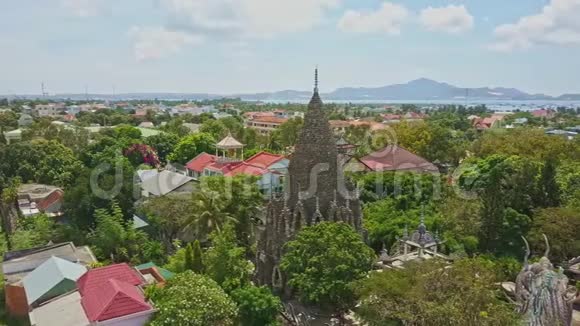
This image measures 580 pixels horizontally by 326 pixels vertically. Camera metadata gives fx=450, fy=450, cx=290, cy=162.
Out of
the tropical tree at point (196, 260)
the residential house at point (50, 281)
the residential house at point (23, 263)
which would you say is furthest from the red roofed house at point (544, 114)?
the residential house at point (50, 281)

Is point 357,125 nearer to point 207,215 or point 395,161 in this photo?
point 395,161

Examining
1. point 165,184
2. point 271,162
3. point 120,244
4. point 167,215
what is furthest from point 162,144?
point 120,244

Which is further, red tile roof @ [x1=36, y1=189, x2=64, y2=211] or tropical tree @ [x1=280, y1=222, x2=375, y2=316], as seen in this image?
red tile roof @ [x1=36, y1=189, x2=64, y2=211]

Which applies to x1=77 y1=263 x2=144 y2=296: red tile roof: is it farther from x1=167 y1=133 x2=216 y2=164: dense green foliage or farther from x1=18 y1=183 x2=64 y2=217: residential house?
x1=167 y1=133 x2=216 y2=164: dense green foliage

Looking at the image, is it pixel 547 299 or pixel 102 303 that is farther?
pixel 102 303

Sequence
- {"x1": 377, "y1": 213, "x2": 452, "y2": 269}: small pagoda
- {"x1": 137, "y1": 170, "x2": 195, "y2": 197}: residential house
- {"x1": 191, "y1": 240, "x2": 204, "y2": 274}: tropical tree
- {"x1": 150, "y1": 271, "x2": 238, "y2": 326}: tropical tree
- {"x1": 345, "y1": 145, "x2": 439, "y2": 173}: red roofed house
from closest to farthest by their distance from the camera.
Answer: {"x1": 150, "y1": 271, "x2": 238, "y2": 326}: tropical tree, {"x1": 191, "y1": 240, "x2": 204, "y2": 274}: tropical tree, {"x1": 377, "y1": 213, "x2": 452, "y2": 269}: small pagoda, {"x1": 137, "y1": 170, "x2": 195, "y2": 197}: residential house, {"x1": 345, "y1": 145, "x2": 439, "y2": 173}: red roofed house

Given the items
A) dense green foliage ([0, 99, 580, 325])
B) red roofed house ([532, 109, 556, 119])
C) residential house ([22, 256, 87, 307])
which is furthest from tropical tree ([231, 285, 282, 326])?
red roofed house ([532, 109, 556, 119])

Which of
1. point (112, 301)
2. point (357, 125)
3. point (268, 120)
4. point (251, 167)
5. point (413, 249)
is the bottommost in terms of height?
point (413, 249)

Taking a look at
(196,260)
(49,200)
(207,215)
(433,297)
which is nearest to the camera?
(433,297)
